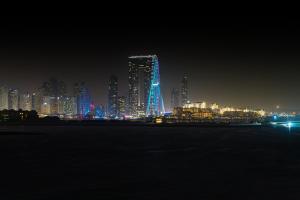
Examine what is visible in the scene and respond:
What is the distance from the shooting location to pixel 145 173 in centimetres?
2870

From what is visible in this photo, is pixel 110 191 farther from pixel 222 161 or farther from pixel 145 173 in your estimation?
pixel 222 161

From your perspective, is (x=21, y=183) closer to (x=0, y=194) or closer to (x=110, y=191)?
(x=0, y=194)

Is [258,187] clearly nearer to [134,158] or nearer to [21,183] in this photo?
[21,183]

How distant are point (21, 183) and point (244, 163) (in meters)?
17.1

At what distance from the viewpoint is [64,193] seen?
2133cm

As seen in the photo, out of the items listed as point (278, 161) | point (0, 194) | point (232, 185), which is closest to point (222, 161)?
point (278, 161)

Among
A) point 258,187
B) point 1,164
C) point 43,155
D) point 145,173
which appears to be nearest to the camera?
point 258,187

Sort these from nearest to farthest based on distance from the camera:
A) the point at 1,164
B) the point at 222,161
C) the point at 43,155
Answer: the point at 1,164
the point at 222,161
the point at 43,155

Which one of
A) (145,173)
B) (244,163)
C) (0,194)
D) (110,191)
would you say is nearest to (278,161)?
(244,163)

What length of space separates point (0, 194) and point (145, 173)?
10.0 metres

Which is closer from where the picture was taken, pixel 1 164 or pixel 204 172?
pixel 204 172

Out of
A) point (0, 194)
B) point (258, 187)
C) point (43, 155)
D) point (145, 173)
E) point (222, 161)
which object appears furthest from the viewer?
point (43, 155)

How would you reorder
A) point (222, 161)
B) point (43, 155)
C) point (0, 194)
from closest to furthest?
point (0, 194), point (222, 161), point (43, 155)

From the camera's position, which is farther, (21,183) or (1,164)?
(1,164)
